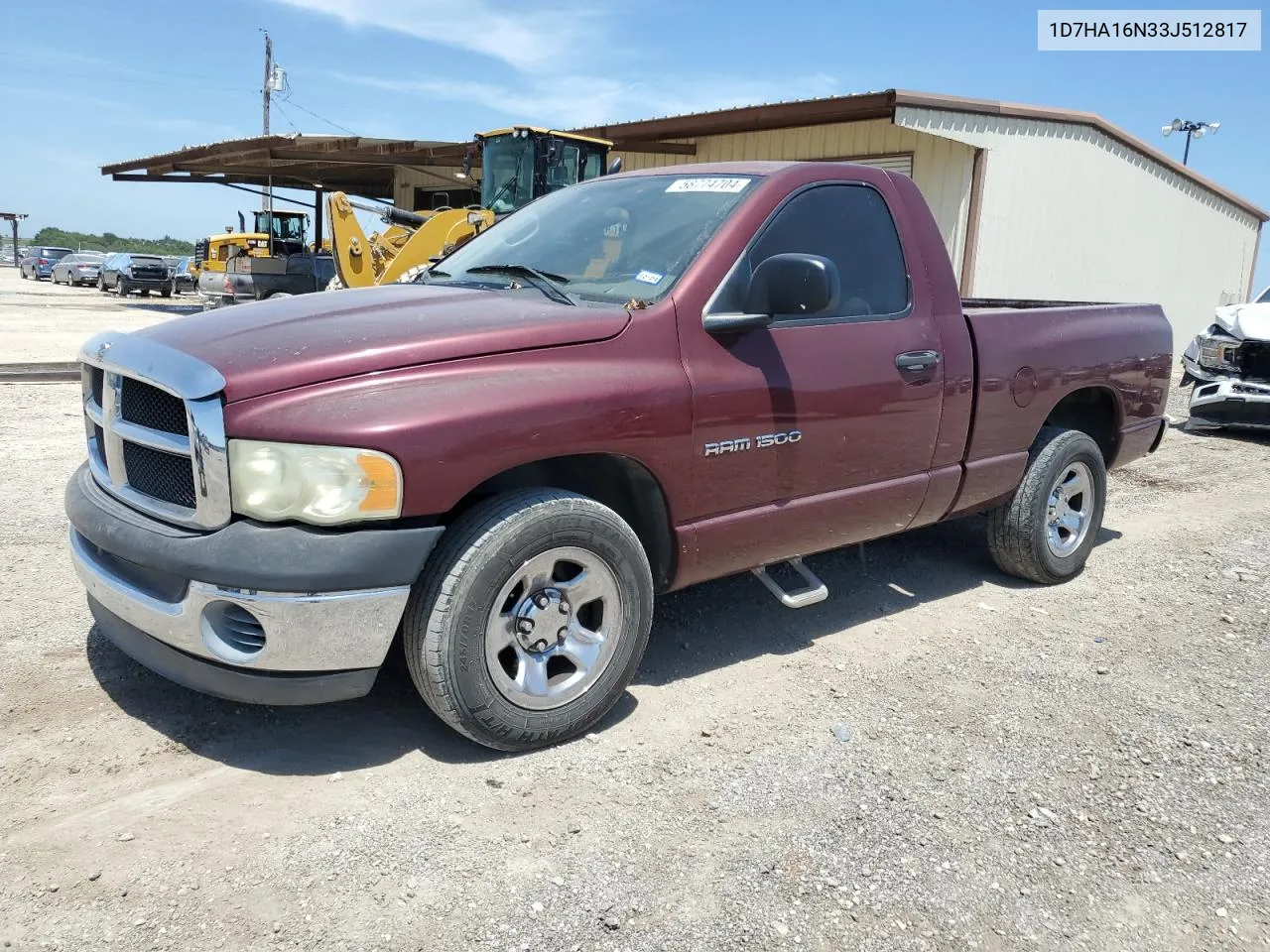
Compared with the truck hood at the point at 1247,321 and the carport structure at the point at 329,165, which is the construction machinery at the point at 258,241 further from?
the truck hood at the point at 1247,321

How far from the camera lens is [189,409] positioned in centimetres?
272

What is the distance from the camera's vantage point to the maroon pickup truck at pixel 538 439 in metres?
2.72

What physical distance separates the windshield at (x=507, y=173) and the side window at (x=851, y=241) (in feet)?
36.9

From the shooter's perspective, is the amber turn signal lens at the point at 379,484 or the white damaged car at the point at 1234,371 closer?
the amber turn signal lens at the point at 379,484

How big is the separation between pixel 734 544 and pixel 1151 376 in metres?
3.22

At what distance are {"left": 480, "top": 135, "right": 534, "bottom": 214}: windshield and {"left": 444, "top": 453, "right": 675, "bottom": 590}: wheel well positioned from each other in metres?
12.0

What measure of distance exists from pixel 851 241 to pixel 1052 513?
2020 mm

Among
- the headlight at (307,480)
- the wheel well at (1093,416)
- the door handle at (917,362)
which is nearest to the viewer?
the headlight at (307,480)

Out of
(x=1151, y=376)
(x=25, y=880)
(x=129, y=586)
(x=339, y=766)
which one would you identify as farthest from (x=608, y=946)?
(x=1151, y=376)

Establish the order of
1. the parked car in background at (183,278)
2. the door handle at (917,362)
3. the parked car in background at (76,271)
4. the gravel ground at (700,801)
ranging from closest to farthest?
1. the gravel ground at (700,801)
2. the door handle at (917,362)
3. the parked car in background at (183,278)
4. the parked car in background at (76,271)

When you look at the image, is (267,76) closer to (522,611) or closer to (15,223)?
(15,223)

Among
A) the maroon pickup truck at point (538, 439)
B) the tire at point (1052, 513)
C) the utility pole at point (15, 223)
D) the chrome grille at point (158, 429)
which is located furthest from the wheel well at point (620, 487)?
the utility pole at point (15, 223)

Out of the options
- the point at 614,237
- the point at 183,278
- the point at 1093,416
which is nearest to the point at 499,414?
the point at 614,237

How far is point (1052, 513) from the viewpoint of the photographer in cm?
508
